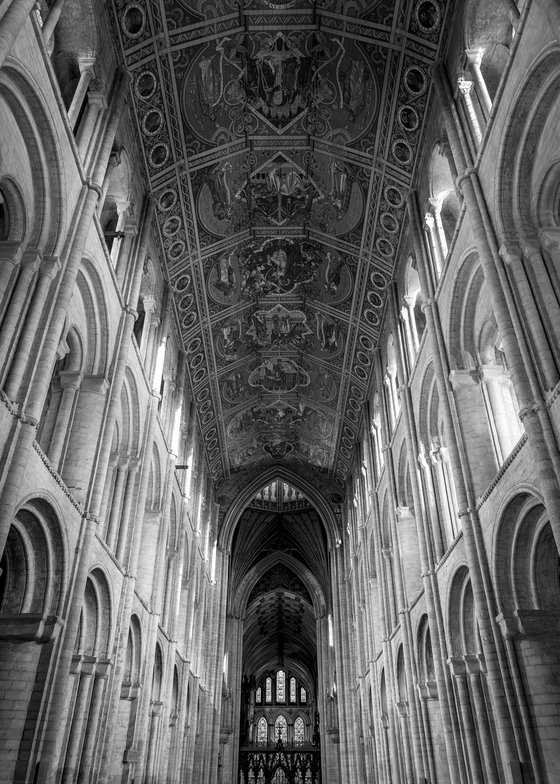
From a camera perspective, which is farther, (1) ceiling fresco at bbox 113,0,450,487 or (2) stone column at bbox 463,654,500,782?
(1) ceiling fresco at bbox 113,0,450,487

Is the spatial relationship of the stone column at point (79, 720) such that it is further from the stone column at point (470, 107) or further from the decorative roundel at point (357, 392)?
the decorative roundel at point (357, 392)

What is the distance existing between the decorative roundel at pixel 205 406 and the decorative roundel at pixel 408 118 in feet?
45.6

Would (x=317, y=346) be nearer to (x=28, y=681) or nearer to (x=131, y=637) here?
(x=131, y=637)

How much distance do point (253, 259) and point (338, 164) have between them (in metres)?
4.99

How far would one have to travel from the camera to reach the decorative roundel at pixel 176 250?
1967 centimetres

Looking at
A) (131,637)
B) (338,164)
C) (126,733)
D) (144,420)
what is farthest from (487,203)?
(126,733)

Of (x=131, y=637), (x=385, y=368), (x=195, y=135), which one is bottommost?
(x=131, y=637)

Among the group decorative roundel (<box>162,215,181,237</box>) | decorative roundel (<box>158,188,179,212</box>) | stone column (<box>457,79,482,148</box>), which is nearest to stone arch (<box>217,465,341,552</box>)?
decorative roundel (<box>162,215,181,237</box>)

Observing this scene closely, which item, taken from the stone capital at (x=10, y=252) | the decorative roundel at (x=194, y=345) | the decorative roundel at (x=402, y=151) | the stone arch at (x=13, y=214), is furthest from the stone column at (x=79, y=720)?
the decorative roundel at (x=402, y=151)

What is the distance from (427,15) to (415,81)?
1.48 meters

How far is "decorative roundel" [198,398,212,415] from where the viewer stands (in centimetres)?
2654

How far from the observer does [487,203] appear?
11672 millimetres

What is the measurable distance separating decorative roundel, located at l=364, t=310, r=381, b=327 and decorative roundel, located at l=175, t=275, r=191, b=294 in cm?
616

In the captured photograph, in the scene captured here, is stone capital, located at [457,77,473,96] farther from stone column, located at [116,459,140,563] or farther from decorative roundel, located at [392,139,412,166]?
stone column, located at [116,459,140,563]
